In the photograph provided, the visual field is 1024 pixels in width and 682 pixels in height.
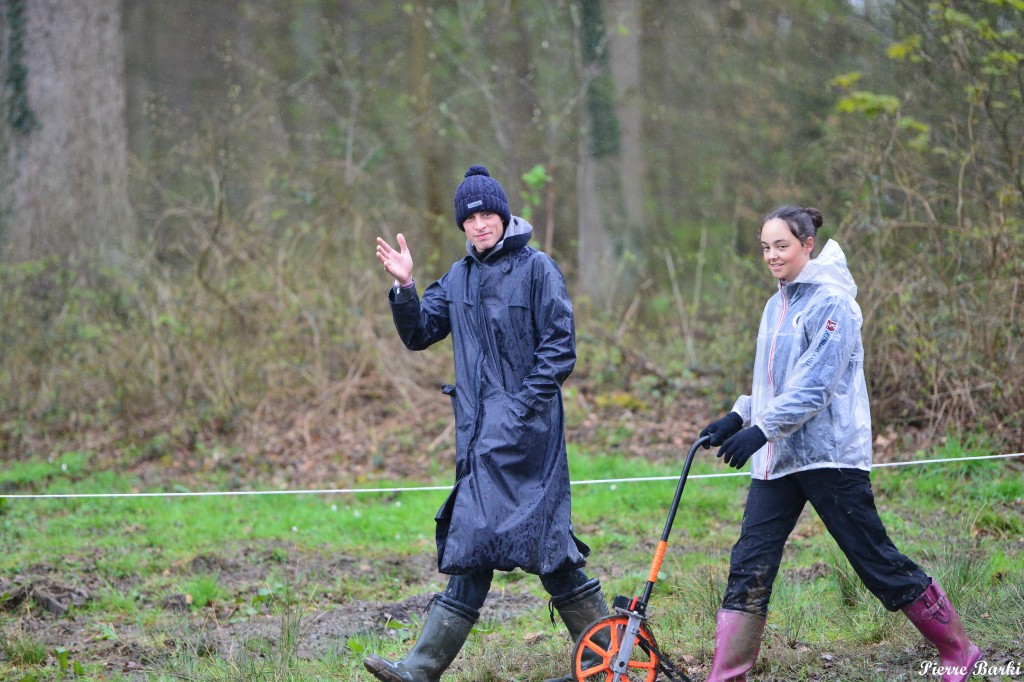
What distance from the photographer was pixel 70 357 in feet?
34.0

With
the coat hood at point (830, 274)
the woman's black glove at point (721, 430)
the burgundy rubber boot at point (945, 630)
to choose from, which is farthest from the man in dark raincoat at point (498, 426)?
the burgundy rubber boot at point (945, 630)

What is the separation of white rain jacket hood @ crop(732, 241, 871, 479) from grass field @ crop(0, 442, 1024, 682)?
1049mm

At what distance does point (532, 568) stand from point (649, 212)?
15393 mm

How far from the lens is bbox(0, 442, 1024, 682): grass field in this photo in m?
4.43

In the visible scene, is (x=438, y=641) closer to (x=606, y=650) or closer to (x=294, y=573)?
(x=606, y=650)

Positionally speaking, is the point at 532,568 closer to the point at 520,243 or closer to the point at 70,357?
the point at 520,243

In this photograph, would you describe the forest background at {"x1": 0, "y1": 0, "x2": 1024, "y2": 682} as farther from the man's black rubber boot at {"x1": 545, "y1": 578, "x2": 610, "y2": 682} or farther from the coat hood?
the coat hood

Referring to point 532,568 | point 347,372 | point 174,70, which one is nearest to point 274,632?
point 532,568

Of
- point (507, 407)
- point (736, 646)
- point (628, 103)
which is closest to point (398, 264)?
point (507, 407)

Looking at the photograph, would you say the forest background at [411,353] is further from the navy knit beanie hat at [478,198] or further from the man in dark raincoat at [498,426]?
the navy knit beanie hat at [478,198]

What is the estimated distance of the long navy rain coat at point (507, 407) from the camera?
3.88m

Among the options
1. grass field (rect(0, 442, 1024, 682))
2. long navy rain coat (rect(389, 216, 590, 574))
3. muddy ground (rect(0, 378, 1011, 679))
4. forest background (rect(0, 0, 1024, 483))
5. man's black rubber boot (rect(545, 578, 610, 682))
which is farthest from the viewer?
forest background (rect(0, 0, 1024, 483))

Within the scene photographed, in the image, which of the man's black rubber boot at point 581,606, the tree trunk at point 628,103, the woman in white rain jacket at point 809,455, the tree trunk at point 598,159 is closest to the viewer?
the woman in white rain jacket at point 809,455

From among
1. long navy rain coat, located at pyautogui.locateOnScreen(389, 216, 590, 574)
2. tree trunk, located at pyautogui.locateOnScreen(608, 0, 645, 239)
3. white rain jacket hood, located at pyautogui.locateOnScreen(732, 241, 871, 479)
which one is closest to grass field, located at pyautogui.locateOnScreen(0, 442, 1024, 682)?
long navy rain coat, located at pyautogui.locateOnScreen(389, 216, 590, 574)
